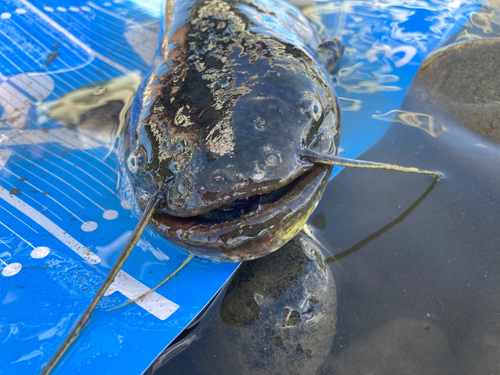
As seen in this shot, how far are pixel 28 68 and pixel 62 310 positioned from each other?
2.19m

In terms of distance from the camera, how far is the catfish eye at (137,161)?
1.48 m

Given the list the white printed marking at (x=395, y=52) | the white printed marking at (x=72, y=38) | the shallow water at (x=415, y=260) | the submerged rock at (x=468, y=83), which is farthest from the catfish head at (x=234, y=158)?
the white printed marking at (x=395, y=52)

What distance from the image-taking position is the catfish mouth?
1300mm

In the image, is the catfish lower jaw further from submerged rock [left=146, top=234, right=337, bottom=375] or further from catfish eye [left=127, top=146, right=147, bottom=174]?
submerged rock [left=146, top=234, right=337, bottom=375]

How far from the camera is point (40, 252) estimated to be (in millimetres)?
1769

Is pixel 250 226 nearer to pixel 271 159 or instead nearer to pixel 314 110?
pixel 271 159

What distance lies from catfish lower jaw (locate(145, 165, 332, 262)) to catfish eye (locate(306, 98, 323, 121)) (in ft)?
0.76

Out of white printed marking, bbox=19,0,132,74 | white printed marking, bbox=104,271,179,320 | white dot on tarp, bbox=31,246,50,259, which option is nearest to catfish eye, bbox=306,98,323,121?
white printed marking, bbox=104,271,179,320

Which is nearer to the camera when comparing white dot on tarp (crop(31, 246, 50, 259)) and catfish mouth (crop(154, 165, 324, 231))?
catfish mouth (crop(154, 165, 324, 231))

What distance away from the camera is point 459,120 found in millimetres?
2355

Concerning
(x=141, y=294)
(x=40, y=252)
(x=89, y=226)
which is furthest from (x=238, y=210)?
(x=40, y=252)

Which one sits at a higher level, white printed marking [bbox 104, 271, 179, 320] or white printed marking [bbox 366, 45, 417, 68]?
white printed marking [bbox 366, 45, 417, 68]

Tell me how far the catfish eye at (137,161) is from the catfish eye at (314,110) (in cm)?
73

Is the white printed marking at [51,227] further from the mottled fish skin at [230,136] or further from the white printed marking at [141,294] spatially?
the mottled fish skin at [230,136]
